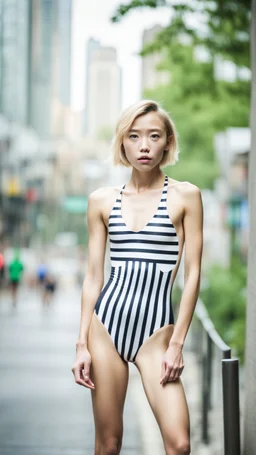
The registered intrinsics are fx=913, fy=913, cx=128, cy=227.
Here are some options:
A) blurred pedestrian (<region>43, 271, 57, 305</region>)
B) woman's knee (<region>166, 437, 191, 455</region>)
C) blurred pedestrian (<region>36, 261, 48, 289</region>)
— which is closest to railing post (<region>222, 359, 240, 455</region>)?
woman's knee (<region>166, 437, 191, 455</region>)

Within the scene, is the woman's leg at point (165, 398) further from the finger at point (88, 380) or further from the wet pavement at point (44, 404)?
the wet pavement at point (44, 404)

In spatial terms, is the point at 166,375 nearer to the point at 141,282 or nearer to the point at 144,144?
the point at 141,282

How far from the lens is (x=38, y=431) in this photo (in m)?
7.61

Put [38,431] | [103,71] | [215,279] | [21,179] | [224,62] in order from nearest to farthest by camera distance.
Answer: [38,431] < [224,62] < [103,71] < [215,279] < [21,179]

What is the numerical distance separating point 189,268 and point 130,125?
0.56 metres

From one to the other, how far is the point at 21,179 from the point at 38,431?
44427 mm

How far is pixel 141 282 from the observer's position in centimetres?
329

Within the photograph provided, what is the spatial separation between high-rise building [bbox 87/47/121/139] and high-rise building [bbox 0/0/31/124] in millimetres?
2029

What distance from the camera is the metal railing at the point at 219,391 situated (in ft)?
12.0

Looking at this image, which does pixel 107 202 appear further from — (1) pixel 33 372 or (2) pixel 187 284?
(1) pixel 33 372

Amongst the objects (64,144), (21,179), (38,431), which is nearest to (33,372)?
(38,431)

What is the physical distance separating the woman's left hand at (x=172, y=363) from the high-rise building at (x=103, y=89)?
875 mm

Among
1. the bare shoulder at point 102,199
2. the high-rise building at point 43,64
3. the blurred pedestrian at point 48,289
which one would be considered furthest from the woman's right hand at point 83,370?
the blurred pedestrian at point 48,289

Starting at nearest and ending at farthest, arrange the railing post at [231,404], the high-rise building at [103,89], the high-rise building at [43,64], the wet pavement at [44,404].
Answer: the railing post at [231,404] < the wet pavement at [44,404] < the high-rise building at [103,89] < the high-rise building at [43,64]
